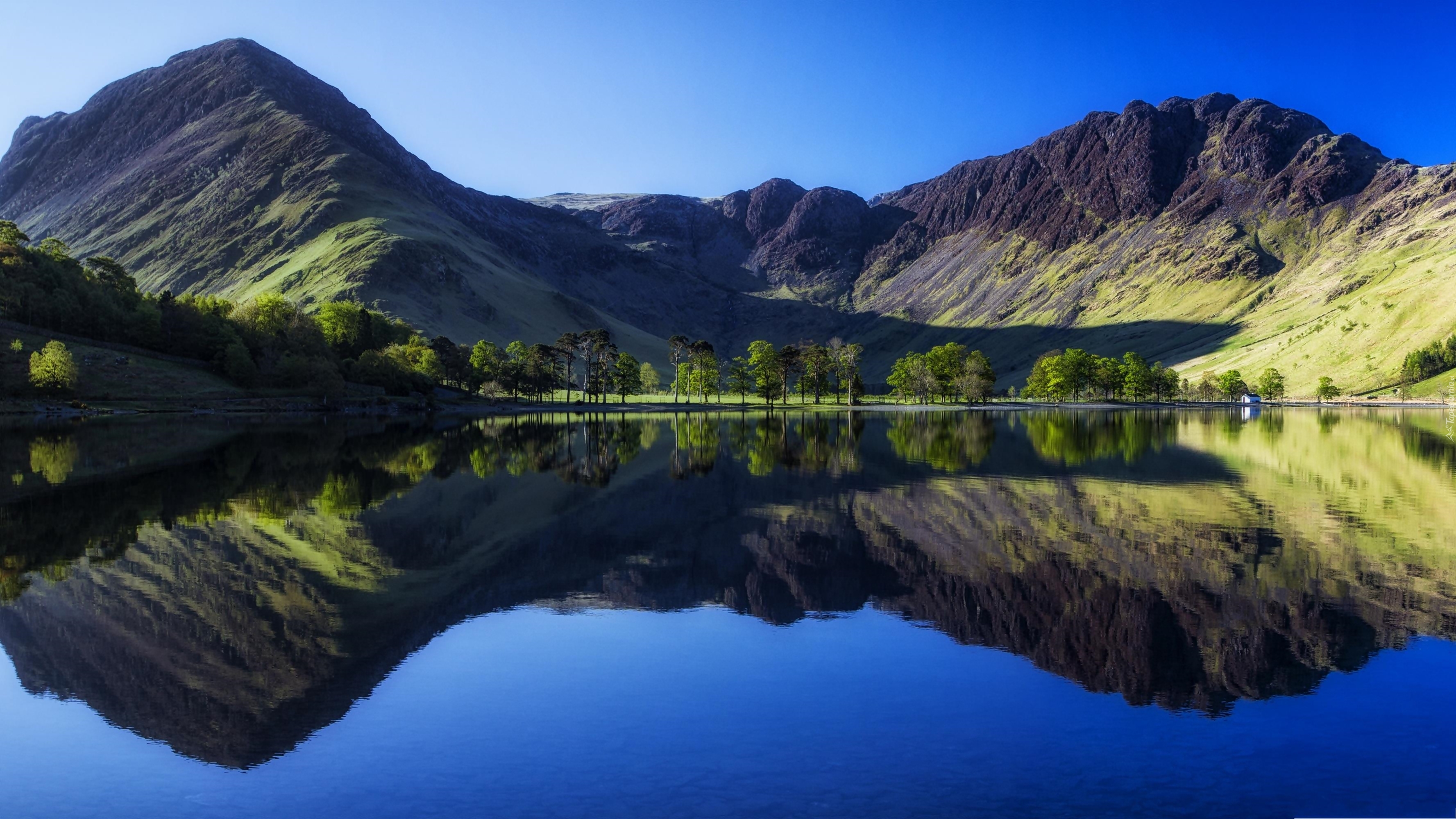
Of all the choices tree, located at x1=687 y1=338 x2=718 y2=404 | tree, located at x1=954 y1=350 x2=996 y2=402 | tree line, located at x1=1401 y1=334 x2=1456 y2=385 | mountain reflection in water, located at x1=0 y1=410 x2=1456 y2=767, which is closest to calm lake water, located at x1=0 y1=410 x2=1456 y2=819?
mountain reflection in water, located at x1=0 y1=410 x2=1456 y2=767

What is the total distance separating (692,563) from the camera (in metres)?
22.6

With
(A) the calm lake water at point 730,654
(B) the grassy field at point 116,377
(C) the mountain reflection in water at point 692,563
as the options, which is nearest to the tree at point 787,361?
(B) the grassy field at point 116,377

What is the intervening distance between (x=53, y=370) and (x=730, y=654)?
12524 cm

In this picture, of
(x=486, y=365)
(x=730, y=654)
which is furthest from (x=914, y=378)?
(x=730, y=654)

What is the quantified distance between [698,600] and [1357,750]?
1182 centimetres

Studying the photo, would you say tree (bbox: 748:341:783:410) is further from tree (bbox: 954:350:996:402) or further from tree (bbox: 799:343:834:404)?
tree (bbox: 954:350:996:402)

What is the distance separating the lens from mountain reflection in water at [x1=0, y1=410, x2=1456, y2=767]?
1417 centimetres

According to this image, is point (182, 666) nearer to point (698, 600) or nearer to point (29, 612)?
point (29, 612)

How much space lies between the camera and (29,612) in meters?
17.2

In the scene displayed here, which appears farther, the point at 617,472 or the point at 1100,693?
the point at 617,472

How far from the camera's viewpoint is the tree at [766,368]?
531 ft

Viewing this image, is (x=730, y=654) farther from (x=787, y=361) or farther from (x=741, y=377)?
(x=741, y=377)

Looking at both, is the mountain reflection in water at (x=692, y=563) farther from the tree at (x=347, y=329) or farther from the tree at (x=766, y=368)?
the tree at (x=766, y=368)

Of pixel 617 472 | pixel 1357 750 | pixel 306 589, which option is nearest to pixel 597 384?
pixel 617 472
